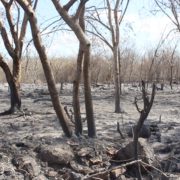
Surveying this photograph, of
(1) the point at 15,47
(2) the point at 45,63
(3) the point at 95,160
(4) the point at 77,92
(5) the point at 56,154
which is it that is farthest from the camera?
(1) the point at 15,47

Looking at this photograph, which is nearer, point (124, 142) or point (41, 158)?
point (41, 158)

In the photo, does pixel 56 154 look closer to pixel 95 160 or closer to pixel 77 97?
pixel 95 160

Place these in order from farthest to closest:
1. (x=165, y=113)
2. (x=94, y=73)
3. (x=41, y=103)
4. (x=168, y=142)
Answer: (x=94, y=73) → (x=41, y=103) → (x=165, y=113) → (x=168, y=142)

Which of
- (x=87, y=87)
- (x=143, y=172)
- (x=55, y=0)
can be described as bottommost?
(x=143, y=172)

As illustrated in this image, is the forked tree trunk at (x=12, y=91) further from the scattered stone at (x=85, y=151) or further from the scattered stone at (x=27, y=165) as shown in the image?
the scattered stone at (x=27, y=165)

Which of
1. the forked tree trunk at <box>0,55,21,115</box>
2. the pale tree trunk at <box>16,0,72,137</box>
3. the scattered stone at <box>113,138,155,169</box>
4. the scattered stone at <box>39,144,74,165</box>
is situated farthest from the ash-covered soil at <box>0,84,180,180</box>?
the forked tree trunk at <box>0,55,21,115</box>

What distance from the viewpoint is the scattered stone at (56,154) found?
7.03m

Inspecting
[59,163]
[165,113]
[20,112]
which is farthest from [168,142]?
[165,113]

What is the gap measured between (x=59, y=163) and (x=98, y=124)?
3.90 m

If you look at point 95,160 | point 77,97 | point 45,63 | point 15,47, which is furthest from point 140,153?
point 15,47

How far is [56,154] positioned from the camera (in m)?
7.07

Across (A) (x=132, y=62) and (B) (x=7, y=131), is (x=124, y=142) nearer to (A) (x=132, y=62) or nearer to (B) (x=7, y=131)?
(B) (x=7, y=131)

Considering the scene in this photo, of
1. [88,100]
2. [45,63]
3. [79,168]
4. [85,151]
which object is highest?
[45,63]

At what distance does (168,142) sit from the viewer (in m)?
8.84
